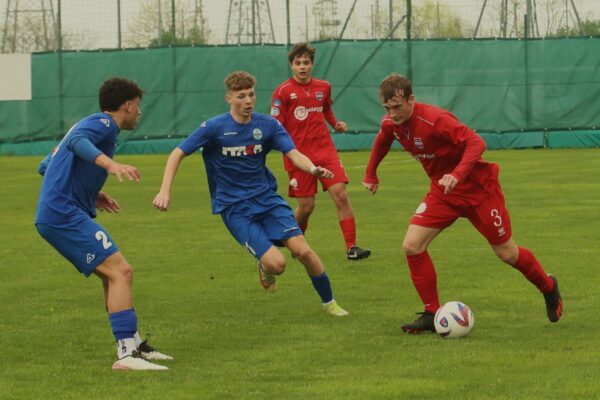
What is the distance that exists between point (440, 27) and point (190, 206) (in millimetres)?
16224

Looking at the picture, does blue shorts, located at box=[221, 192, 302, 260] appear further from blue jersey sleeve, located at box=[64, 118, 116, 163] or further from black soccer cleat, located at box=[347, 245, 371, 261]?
black soccer cleat, located at box=[347, 245, 371, 261]

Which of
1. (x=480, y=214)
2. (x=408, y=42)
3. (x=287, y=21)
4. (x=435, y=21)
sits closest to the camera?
(x=480, y=214)

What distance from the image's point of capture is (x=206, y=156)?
946 centimetres

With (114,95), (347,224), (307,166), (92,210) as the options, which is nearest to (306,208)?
(347,224)

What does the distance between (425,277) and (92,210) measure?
2.30m

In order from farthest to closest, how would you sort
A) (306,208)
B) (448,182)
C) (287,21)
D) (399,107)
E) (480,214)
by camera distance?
(287,21), (306,208), (480,214), (399,107), (448,182)

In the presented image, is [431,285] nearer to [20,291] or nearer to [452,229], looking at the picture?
[20,291]

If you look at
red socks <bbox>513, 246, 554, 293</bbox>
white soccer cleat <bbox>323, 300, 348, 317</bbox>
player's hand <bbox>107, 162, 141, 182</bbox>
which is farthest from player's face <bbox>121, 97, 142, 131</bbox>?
red socks <bbox>513, 246, 554, 293</bbox>

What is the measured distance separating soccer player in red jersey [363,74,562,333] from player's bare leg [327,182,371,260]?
366cm

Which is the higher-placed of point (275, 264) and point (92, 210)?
point (92, 210)

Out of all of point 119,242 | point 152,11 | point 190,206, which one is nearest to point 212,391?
point 119,242

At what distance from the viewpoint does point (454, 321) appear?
323 inches

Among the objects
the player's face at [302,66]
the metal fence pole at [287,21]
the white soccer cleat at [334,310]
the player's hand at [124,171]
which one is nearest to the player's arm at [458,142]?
the white soccer cleat at [334,310]

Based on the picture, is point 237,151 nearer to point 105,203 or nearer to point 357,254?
point 105,203
